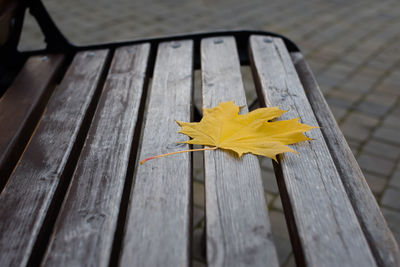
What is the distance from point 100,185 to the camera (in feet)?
3.35

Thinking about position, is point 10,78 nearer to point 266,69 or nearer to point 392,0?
point 266,69

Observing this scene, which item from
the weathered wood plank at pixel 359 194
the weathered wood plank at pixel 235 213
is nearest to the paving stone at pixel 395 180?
the weathered wood plank at pixel 359 194

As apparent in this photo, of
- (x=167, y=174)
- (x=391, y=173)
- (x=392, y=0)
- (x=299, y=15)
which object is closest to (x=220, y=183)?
(x=167, y=174)

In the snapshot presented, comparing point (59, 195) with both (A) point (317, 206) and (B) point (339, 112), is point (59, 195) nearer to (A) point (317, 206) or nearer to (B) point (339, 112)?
(A) point (317, 206)

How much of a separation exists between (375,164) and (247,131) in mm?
1375

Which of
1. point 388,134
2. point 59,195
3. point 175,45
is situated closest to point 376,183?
point 388,134

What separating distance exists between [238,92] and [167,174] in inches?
20.7

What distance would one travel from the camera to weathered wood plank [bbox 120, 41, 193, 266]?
82 cm

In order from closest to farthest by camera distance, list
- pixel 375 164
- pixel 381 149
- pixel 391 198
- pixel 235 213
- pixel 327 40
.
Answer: pixel 235 213
pixel 391 198
pixel 375 164
pixel 381 149
pixel 327 40

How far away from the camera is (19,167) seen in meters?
1.12

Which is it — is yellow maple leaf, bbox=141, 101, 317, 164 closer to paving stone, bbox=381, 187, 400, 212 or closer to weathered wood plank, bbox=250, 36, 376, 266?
weathered wood plank, bbox=250, 36, 376, 266

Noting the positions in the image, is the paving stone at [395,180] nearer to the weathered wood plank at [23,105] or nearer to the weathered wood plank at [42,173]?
the weathered wood plank at [42,173]

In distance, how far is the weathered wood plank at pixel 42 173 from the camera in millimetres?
906

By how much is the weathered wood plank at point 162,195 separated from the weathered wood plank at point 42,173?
0.65ft
